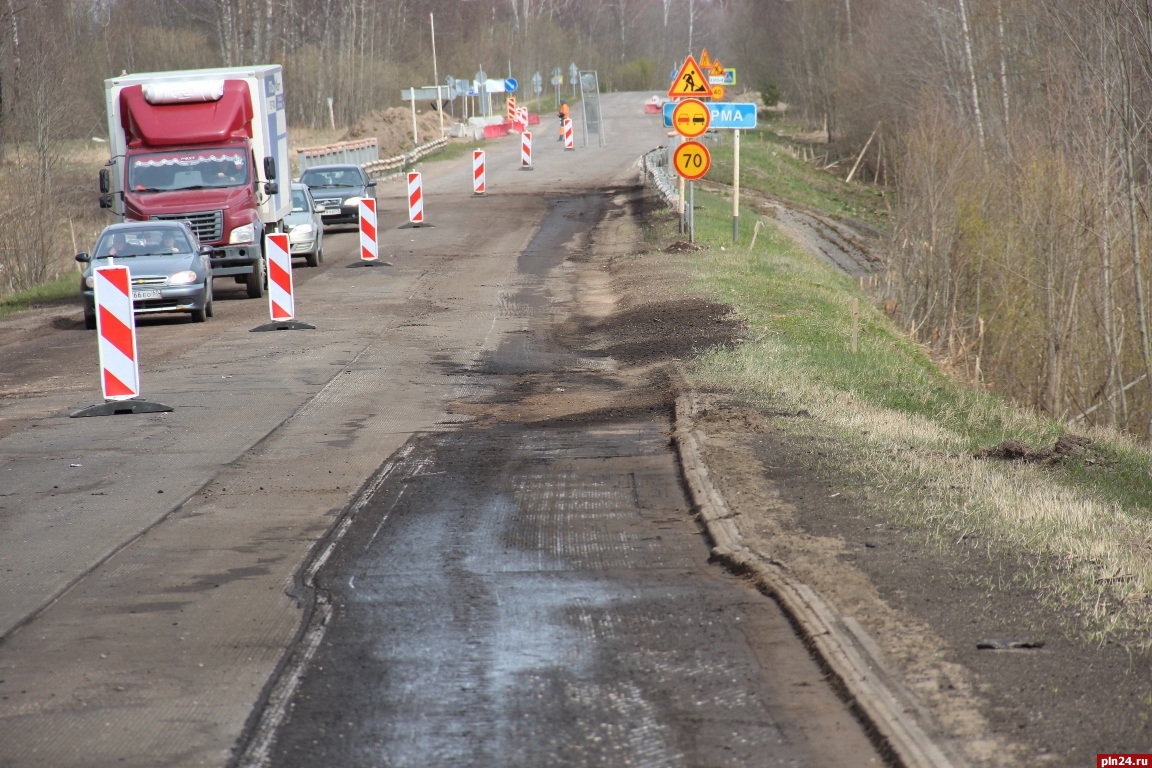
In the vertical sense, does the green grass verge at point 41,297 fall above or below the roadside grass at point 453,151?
below

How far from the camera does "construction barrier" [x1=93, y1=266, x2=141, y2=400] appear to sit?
11.9m

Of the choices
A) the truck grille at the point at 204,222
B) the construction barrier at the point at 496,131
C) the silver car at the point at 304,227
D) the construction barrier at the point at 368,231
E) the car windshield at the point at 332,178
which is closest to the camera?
the truck grille at the point at 204,222

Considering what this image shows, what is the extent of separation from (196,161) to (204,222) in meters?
1.39

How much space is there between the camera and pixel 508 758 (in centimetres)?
432

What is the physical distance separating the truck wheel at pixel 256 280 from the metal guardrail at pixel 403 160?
27303mm

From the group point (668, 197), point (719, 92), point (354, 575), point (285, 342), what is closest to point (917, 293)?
point (719, 92)

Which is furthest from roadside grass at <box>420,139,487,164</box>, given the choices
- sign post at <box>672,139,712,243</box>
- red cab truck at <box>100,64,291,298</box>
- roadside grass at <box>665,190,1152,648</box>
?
roadside grass at <box>665,190,1152,648</box>

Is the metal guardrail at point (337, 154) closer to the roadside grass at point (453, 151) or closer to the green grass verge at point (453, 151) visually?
the roadside grass at point (453, 151)

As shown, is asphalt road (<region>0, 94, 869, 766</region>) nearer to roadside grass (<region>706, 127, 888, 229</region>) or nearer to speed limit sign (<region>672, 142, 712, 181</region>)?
speed limit sign (<region>672, 142, 712, 181</region>)

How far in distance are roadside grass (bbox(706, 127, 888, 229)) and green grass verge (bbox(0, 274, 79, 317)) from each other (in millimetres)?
25275

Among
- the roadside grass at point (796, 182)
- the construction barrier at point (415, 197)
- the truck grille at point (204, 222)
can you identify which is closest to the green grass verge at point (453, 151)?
the roadside grass at point (796, 182)

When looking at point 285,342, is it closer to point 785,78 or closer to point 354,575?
point 354,575

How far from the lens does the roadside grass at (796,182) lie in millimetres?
47188

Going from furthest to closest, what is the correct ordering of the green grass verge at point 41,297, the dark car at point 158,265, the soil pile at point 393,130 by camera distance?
1. the soil pile at point 393,130
2. the green grass verge at point 41,297
3. the dark car at point 158,265
